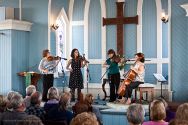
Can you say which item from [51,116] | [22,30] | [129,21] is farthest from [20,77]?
[51,116]

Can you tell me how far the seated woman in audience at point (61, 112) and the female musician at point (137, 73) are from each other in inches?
156

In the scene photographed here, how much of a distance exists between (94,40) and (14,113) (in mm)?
8314

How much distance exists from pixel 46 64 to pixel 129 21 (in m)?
3.12

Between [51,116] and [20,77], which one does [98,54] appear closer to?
[20,77]

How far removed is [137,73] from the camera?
9.11 m

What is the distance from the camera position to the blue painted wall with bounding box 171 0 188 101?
34.9ft

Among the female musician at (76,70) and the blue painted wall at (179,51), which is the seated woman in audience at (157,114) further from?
the blue painted wall at (179,51)

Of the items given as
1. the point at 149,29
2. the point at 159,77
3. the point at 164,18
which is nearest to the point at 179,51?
the point at 159,77

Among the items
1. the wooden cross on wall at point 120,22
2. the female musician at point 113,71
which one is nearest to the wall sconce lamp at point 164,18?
the wooden cross on wall at point 120,22

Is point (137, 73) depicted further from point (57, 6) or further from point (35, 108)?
point (57, 6)

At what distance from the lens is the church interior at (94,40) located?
11.0 m

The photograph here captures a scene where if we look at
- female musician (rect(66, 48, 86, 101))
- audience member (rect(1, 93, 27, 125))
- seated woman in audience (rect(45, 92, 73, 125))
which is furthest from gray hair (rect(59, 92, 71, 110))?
female musician (rect(66, 48, 86, 101))

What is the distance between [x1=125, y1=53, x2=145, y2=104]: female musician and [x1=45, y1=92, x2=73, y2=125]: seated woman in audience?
3.96 m

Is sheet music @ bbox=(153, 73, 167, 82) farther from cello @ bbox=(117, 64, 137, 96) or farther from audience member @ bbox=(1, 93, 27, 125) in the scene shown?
audience member @ bbox=(1, 93, 27, 125)
